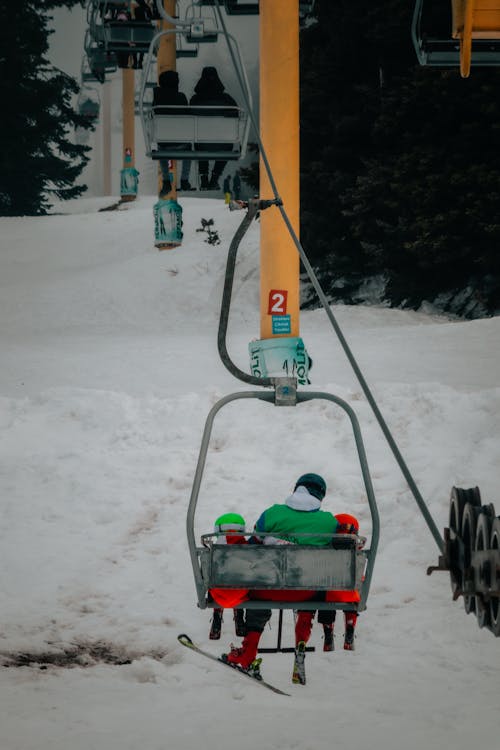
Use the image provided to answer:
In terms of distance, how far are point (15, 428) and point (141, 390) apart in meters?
1.62

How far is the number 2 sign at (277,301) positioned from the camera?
26.4 feet

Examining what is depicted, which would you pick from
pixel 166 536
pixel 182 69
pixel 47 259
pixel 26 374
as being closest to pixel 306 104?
pixel 47 259

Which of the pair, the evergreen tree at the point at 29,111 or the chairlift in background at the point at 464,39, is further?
the evergreen tree at the point at 29,111

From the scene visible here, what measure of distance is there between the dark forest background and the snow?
3.19m

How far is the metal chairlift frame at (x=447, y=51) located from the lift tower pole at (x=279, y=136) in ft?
3.11

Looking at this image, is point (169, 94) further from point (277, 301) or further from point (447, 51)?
point (447, 51)

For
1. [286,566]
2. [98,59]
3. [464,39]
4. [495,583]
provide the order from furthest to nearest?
[98,59]
[464,39]
[286,566]
[495,583]

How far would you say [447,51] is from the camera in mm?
7742

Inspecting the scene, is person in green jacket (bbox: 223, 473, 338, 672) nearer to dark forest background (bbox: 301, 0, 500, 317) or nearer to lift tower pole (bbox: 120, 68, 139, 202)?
dark forest background (bbox: 301, 0, 500, 317)

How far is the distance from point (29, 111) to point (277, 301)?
103ft

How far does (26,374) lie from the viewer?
43.2ft

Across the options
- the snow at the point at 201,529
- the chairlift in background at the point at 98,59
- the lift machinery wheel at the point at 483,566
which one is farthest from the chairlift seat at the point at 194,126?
the chairlift in background at the point at 98,59

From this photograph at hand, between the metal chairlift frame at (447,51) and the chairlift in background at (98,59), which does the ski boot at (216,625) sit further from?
the chairlift in background at (98,59)

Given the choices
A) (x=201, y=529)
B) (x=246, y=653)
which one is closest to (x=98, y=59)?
(x=201, y=529)
